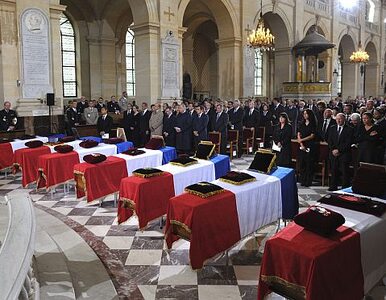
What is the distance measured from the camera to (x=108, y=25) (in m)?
19.7

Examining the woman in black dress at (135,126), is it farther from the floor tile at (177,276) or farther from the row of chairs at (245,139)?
the floor tile at (177,276)

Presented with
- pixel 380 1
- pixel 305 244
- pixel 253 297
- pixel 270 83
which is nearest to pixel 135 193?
pixel 253 297

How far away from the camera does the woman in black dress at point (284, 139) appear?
8.70 meters

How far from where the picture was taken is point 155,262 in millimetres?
5152

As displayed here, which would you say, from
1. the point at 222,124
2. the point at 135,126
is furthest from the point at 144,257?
the point at 135,126

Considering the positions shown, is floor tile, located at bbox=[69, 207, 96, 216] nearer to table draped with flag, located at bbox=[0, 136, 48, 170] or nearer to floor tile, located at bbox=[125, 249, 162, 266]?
floor tile, located at bbox=[125, 249, 162, 266]

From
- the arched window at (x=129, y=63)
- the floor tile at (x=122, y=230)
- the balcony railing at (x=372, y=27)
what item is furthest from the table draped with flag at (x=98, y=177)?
the balcony railing at (x=372, y=27)

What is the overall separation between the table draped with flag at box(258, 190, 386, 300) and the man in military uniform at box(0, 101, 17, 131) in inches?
387

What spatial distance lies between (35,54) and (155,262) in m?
9.26

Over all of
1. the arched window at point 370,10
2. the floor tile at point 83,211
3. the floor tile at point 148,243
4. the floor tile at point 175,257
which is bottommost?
the floor tile at point 175,257

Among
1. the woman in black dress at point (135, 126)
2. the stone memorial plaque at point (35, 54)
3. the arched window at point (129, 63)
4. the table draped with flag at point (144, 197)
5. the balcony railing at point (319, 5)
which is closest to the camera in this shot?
the table draped with flag at point (144, 197)

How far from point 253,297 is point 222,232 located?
94 centimetres

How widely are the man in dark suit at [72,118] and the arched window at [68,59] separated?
688 centimetres

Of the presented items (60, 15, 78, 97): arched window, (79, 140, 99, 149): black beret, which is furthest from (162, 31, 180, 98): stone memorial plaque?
(60, 15, 78, 97): arched window
